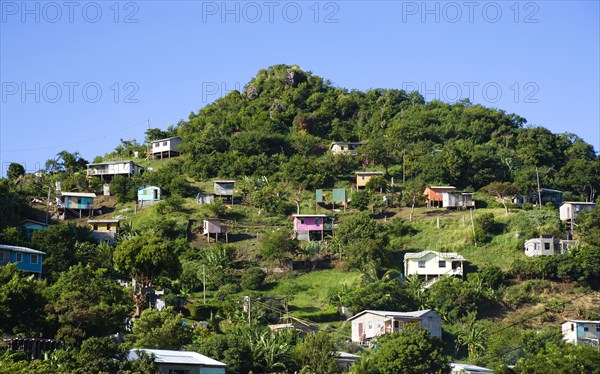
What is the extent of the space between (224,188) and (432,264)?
21517 millimetres

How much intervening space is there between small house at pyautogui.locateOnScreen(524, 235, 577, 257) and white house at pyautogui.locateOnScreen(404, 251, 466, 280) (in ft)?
16.0

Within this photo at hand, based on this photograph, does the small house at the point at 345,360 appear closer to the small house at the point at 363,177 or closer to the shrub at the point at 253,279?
the shrub at the point at 253,279

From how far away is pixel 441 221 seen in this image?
76.2 m

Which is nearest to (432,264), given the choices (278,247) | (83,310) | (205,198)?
(278,247)

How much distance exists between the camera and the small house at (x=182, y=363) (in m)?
40.1

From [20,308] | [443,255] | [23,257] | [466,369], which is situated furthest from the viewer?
[443,255]

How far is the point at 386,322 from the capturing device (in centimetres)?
5603

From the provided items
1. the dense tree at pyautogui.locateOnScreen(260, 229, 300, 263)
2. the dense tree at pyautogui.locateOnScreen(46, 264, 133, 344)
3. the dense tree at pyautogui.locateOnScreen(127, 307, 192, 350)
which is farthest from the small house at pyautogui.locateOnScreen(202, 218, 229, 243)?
the dense tree at pyautogui.locateOnScreen(46, 264, 133, 344)

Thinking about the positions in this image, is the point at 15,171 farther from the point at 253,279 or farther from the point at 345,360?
the point at 345,360

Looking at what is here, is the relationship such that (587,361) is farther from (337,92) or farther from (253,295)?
(337,92)

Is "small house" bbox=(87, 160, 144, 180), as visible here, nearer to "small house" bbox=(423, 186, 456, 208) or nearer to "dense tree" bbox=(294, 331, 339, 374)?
"small house" bbox=(423, 186, 456, 208)

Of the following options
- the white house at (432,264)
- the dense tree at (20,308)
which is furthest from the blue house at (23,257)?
the white house at (432,264)

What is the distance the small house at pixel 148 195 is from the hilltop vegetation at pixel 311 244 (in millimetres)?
690

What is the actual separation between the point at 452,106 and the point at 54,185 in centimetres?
4628
